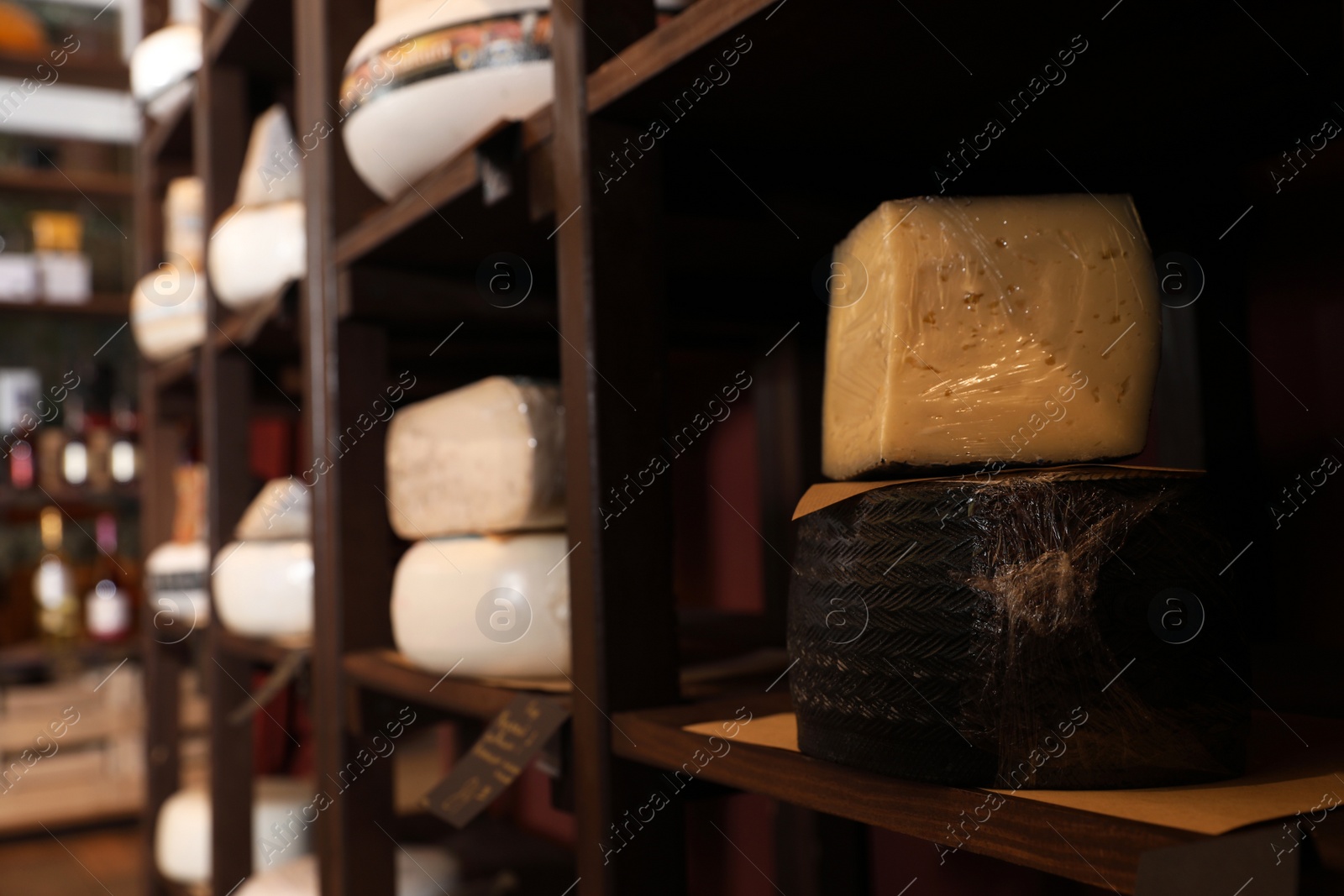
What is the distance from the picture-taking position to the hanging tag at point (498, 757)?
2.44ft

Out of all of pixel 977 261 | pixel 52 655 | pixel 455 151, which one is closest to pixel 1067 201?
pixel 977 261

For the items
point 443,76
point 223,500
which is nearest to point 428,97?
point 443,76

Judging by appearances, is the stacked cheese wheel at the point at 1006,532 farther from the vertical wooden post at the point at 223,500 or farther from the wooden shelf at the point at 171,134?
the wooden shelf at the point at 171,134

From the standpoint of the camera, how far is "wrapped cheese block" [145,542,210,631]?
5.80 ft

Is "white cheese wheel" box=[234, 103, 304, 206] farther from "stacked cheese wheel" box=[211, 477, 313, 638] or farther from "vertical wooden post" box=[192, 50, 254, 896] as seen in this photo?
"stacked cheese wheel" box=[211, 477, 313, 638]

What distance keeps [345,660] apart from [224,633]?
0.51m

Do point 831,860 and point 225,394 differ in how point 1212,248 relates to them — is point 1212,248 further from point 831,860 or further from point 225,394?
point 225,394

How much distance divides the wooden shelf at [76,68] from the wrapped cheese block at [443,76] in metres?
2.40

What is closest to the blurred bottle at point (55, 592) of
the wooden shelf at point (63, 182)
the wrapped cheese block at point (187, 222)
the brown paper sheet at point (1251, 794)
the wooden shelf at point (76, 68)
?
the wooden shelf at point (63, 182)

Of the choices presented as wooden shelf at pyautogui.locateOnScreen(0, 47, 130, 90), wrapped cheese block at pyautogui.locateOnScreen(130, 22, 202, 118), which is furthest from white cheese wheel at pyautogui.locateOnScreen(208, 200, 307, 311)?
wooden shelf at pyautogui.locateOnScreen(0, 47, 130, 90)

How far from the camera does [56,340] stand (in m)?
3.21

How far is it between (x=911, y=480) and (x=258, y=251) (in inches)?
43.3

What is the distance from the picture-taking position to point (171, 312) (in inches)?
70.7

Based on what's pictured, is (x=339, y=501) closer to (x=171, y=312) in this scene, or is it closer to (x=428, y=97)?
(x=428, y=97)
